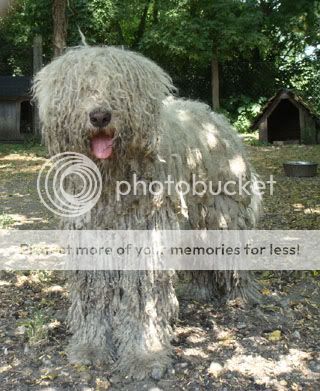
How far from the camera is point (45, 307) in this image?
446 centimetres

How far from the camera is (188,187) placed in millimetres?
3748

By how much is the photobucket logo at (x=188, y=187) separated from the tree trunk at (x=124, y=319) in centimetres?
54

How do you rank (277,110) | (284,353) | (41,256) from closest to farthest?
(284,353)
(41,256)
(277,110)

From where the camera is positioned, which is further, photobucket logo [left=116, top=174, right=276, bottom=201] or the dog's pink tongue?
photobucket logo [left=116, top=174, right=276, bottom=201]

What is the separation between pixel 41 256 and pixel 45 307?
1331 mm

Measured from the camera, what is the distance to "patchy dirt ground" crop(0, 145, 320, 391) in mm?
3322

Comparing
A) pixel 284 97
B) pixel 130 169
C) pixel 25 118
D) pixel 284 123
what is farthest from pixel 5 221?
pixel 25 118

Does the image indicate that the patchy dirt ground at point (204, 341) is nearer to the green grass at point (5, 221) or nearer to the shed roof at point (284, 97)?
the green grass at point (5, 221)

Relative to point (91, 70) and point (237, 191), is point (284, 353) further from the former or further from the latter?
point (91, 70)

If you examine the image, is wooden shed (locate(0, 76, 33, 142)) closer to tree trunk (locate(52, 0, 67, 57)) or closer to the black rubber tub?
tree trunk (locate(52, 0, 67, 57))

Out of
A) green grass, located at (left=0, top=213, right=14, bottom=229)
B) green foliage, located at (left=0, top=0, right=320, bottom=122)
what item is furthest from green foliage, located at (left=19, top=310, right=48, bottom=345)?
green foliage, located at (left=0, top=0, right=320, bottom=122)

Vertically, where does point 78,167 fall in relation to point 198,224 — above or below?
above

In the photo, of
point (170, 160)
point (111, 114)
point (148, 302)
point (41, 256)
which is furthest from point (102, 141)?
point (41, 256)

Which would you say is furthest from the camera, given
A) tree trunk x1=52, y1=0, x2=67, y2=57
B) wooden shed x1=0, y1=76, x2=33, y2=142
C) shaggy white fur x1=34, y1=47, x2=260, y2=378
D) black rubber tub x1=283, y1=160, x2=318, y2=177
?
wooden shed x1=0, y1=76, x2=33, y2=142
